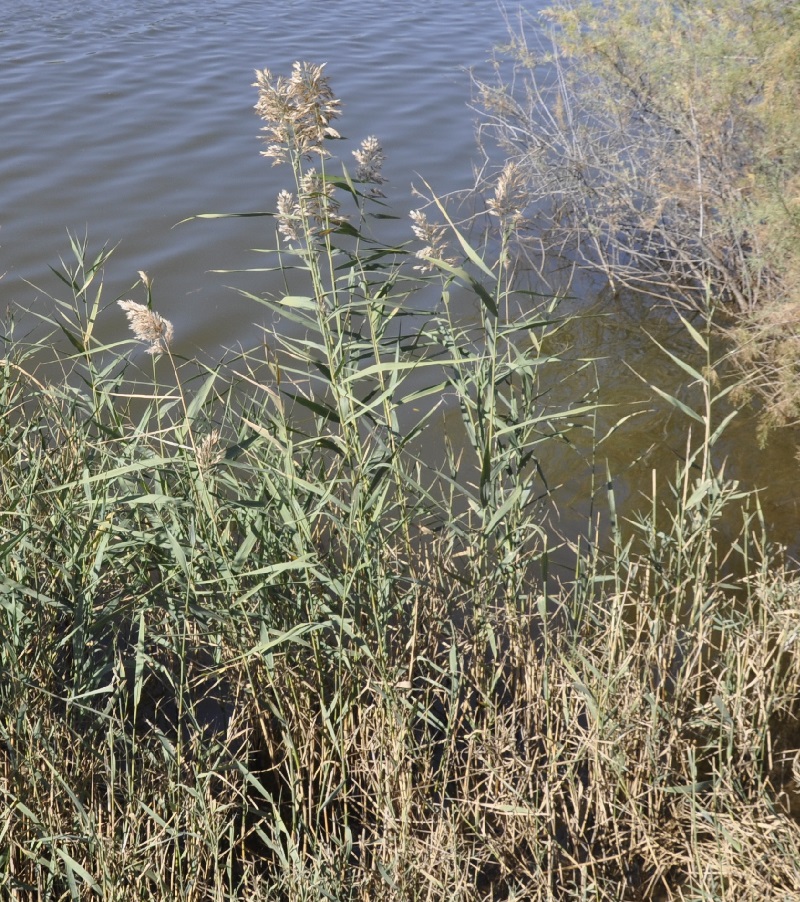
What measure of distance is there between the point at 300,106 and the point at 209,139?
6.66 meters

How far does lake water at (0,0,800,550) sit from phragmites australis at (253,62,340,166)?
169 centimetres

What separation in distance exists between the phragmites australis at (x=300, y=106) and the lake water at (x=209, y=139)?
169 centimetres

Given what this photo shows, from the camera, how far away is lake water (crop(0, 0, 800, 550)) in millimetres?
5508

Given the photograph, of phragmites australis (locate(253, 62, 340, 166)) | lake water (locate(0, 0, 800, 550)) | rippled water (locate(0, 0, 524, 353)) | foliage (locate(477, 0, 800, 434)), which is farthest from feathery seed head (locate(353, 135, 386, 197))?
rippled water (locate(0, 0, 524, 353))

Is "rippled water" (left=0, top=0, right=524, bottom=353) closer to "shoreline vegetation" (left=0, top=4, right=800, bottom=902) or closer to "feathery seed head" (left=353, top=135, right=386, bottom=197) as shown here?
"shoreline vegetation" (left=0, top=4, right=800, bottom=902)

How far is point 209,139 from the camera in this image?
8.16m

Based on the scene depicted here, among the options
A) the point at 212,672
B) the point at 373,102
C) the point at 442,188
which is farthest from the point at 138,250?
the point at 212,672

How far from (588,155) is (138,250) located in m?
3.02

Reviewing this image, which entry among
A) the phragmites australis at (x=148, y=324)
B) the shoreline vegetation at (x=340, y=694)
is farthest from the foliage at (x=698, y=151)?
the phragmites australis at (x=148, y=324)

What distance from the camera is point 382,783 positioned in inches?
95.1

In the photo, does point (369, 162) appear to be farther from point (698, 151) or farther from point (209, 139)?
point (209, 139)

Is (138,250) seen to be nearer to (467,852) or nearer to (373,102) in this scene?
(373,102)

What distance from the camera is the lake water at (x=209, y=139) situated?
5.51m

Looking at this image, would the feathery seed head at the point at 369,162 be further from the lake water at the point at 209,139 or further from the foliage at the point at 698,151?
the foliage at the point at 698,151
